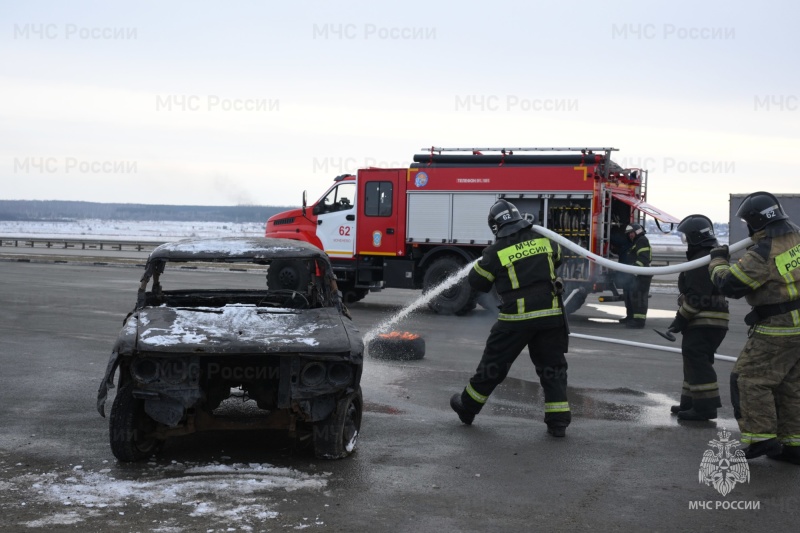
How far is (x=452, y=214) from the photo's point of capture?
17469 millimetres

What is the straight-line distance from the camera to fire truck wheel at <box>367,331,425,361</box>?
1098 centimetres

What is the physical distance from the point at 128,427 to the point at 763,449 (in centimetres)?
429

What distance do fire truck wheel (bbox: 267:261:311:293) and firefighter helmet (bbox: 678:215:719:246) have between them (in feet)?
31.4

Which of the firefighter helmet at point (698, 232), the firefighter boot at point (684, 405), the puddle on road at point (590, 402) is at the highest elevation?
the firefighter helmet at point (698, 232)

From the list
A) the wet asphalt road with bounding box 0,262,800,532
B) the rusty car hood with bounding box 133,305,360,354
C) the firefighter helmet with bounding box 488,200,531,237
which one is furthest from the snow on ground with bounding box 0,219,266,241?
the rusty car hood with bounding box 133,305,360,354

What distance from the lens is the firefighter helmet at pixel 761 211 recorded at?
20.5 ft

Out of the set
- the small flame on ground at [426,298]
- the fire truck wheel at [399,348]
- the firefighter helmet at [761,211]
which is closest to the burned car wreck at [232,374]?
the firefighter helmet at [761,211]

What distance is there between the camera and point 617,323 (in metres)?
16.2

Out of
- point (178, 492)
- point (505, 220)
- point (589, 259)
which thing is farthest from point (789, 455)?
point (589, 259)

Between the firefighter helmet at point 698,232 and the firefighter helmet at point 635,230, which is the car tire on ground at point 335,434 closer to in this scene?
the firefighter helmet at point 698,232

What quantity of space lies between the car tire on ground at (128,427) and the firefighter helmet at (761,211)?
4.42 metres

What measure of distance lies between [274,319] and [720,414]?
4.30 m

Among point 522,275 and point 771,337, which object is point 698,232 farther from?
point 522,275

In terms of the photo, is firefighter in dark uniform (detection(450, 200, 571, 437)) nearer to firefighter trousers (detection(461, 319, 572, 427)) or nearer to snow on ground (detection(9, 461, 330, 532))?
firefighter trousers (detection(461, 319, 572, 427))
